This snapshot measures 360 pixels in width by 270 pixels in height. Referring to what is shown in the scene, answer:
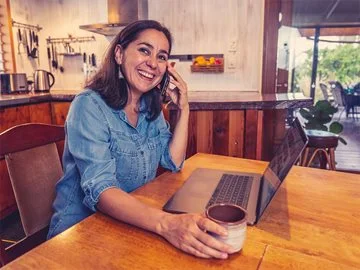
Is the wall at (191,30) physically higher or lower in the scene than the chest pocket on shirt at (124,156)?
higher

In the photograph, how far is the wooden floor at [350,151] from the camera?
3.78m

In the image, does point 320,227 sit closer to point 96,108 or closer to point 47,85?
point 96,108

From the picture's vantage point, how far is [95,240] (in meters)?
0.66

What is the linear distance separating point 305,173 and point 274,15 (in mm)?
2365

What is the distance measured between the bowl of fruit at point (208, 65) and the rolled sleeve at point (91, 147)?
234cm

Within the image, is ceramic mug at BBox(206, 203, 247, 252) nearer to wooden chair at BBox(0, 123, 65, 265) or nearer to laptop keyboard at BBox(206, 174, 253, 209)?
laptop keyboard at BBox(206, 174, 253, 209)

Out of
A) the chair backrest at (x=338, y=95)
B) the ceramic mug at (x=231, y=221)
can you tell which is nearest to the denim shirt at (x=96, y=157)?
the ceramic mug at (x=231, y=221)

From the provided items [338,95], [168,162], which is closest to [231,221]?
[168,162]

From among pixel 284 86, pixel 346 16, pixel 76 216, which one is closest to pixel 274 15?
pixel 284 86

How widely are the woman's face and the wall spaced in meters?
2.19

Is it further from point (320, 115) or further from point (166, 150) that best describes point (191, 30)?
point (166, 150)

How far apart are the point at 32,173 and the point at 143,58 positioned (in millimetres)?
560

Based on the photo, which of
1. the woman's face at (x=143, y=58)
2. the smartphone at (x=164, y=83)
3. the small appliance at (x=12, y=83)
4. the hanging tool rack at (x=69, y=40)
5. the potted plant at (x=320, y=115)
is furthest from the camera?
the hanging tool rack at (x=69, y=40)

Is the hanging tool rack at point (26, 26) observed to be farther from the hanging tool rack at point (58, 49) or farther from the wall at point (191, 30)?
the hanging tool rack at point (58, 49)
